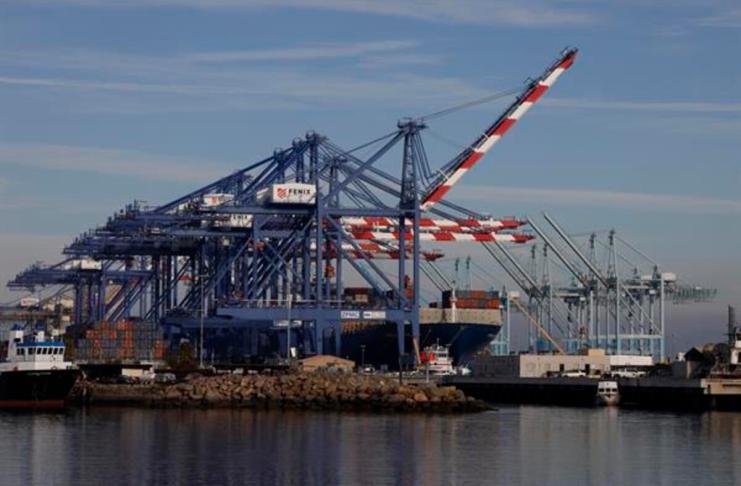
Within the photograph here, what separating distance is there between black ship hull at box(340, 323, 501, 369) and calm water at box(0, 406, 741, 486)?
4744 cm

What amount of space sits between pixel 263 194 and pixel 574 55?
24993 millimetres

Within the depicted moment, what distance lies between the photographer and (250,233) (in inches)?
4700

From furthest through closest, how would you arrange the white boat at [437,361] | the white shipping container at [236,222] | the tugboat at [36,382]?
the white shipping container at [236,222], the white boat at [437,361], the tugboat at [36,382]

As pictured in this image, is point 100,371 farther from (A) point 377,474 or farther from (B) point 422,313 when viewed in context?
(A) point 377,474

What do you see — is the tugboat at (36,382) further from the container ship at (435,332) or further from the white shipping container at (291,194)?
the container ship at (435,332)

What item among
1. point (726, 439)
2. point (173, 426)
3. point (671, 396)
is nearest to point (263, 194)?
point (671, 396)

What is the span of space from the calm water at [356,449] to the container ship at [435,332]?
156ft

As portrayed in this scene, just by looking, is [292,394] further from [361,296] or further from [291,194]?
[361,296]

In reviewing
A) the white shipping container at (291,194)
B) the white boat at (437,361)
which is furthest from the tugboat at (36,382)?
the white boat at (437,361)

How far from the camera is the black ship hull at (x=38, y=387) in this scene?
3378 inches

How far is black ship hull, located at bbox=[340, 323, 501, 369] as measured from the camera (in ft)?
429

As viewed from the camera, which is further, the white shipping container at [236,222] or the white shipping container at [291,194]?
the white shipping container at [236,222]

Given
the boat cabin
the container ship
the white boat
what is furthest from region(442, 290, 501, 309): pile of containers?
the boat cabin

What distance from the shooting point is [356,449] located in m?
60.8
